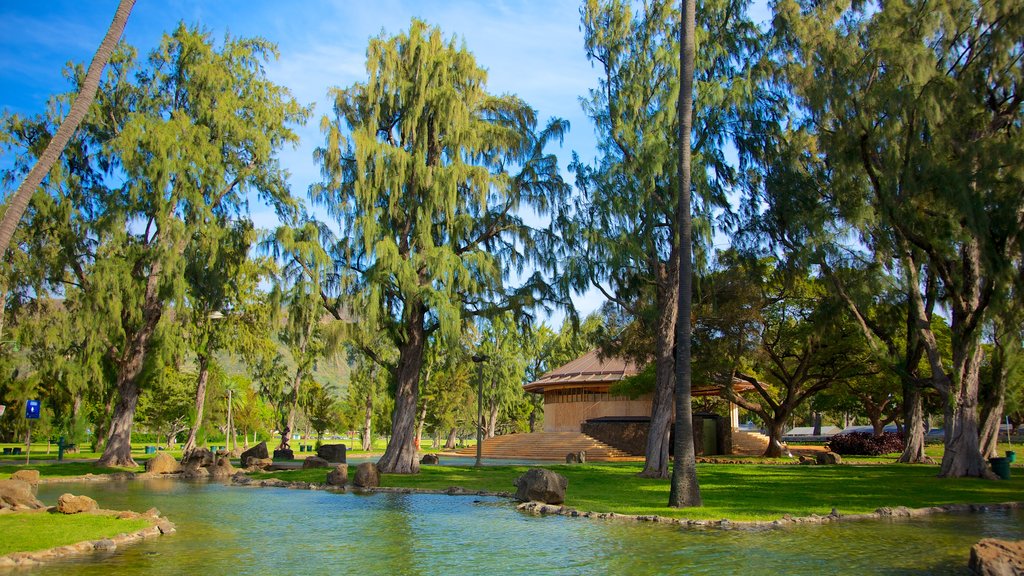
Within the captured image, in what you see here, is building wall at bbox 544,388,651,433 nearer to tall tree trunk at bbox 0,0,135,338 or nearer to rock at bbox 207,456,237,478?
rock at bbox 207,456,237,478

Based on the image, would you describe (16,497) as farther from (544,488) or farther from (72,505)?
(544,488)

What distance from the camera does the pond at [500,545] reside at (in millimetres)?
8523

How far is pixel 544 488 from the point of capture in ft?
50.1

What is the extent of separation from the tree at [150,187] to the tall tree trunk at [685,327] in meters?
19.4

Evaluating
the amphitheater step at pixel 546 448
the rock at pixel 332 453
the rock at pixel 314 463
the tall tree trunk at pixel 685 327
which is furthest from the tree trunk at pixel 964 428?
the rock at pixel 332 453

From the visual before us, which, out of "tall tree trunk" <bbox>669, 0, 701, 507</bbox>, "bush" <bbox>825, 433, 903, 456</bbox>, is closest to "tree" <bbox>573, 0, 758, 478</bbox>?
"tall tree trunk" <bbox>669, 0, 701, 507</bbox>

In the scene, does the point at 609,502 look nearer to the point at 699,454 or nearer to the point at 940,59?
the point at 940,59

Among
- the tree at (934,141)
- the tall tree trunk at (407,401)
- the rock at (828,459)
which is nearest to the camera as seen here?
the tree at (934,141)

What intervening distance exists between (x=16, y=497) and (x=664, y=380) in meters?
17.3

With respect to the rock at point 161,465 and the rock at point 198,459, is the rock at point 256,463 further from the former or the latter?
the rock at point 161,465

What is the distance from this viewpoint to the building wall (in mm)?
45094

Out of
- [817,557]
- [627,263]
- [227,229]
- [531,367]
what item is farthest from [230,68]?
[531,367]

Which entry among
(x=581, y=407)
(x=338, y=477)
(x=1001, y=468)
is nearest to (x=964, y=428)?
(x=1001, y=468)

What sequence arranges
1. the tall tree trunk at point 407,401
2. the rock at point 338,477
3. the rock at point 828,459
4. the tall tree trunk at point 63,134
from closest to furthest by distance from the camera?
1. the tall tree trunk at point 63,134
2. the rock at point 338,477
3. the tall tree trunk at point 407,401
4. the rock at point 828,459
